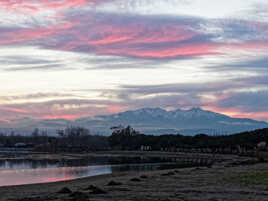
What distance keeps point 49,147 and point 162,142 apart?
35.6 m

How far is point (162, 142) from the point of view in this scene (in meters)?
127

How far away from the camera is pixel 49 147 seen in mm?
143500

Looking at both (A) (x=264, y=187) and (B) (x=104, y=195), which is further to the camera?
(A) (x=264, y=187)

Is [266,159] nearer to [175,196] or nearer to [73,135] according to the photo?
[175,196]

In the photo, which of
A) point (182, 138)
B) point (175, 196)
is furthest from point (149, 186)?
point (182, 138)

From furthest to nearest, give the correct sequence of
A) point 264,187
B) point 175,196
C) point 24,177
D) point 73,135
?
point 73,135
point 24,177
point 264,187
point 175,196

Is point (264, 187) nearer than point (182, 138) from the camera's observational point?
Yes

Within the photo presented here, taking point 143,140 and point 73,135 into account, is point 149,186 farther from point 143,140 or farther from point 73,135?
point 73,135

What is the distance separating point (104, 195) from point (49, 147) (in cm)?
12331

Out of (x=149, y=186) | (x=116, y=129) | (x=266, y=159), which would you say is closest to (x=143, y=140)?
(x=116, y=129)

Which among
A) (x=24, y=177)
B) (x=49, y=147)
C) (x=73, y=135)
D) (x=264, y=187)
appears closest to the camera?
(x=264, y=187)

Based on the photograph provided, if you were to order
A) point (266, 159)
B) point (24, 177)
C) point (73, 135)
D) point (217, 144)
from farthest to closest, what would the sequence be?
point (73, 135) < point (217, 144) < point (266, 159) < point (24, 177)

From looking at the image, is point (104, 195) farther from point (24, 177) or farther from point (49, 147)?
point (49, 147)

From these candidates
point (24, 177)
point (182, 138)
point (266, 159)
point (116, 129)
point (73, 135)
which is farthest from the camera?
point (73, 135)
